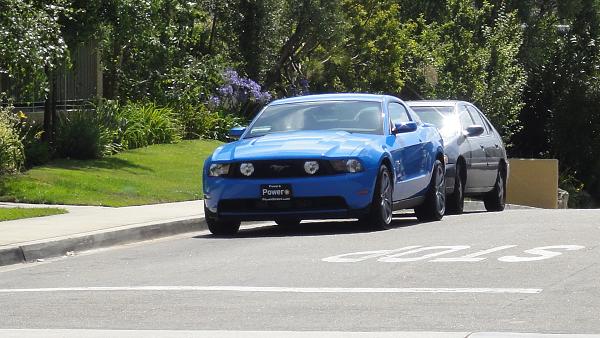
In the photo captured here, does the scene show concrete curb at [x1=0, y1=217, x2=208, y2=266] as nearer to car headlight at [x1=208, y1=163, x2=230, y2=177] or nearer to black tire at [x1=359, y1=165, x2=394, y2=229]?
car headlight at [x1=208, y1=163, x2=230, y2=177]

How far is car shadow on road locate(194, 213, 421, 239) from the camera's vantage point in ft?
49.3

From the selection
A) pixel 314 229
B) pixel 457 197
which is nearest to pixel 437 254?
pixel 314 229

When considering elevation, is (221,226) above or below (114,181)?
above

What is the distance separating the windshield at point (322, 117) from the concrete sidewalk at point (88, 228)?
5.31 ft

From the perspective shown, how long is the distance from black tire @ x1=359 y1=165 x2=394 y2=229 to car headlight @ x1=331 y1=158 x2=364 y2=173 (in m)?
0.35

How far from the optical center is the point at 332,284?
33.4 ft

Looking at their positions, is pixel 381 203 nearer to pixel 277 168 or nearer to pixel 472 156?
pixel 277 168

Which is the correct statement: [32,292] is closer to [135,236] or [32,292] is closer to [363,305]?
[363,305]

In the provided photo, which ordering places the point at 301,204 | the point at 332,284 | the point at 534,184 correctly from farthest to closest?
the point at 534,184
the point at 301,204
the point at 332,284

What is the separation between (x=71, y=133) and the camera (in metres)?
24.2

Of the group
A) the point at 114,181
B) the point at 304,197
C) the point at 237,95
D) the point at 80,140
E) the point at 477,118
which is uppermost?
the point at 477,118

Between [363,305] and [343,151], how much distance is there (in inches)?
213

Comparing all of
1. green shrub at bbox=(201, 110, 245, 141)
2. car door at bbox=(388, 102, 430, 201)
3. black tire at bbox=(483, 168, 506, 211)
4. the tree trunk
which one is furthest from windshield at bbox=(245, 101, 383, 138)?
green shrub at bbox=(201, 110, 245, 141)

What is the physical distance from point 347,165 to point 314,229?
1655mm
